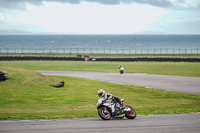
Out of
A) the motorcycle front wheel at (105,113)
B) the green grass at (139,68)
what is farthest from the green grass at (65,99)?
the green grass at (139,68)

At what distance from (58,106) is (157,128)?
362 inches

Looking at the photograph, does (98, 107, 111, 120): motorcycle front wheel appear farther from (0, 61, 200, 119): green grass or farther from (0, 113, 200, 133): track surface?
(0, 61, 200, 119): green grass

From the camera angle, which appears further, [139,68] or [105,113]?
[139,68]

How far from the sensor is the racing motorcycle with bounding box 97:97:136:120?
14031 millimetres

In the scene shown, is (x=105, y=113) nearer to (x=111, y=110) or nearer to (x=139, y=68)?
(x=111, y=110)

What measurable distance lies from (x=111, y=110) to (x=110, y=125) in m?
1.23

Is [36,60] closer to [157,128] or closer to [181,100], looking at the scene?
[181,100]

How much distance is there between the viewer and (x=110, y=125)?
506 inches

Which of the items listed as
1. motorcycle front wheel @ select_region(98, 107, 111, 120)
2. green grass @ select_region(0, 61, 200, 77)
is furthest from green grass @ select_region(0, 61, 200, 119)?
green grass @ select_region(0, 61, 200, 77)

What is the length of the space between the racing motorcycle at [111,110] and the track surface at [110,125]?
26cm

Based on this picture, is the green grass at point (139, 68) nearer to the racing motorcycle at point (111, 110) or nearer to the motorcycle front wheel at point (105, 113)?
the racing motorcycle at point (111, 110)

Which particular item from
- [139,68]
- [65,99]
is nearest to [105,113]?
[65,99]

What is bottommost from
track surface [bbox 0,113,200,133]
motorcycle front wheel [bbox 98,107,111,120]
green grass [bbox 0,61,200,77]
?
green grass [bbox 0,61,200,77]

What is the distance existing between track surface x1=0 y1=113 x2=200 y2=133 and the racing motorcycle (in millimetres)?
263
